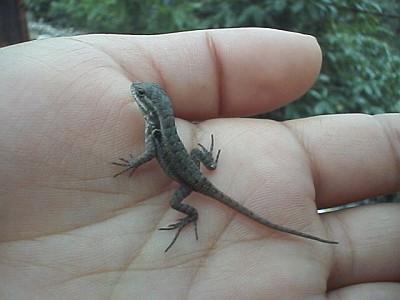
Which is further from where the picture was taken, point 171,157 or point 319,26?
point 319,26

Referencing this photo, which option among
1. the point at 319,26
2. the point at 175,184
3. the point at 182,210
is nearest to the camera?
the point at 182,210

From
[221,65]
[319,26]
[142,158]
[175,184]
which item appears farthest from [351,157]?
[319,26]

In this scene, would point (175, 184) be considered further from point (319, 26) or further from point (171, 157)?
point (319, 26)

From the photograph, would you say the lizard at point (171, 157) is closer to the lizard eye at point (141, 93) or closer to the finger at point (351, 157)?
the lizard eye at point (141, 93)

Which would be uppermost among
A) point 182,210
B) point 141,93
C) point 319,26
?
point 141,93

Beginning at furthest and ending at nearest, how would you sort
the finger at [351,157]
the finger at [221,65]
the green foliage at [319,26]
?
the green foliage at [319,26]
the finger at [351,157]
the finger at [221,65]

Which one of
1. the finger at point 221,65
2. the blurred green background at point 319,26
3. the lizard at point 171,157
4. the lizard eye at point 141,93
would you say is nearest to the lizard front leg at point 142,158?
the lizard at point 171,157

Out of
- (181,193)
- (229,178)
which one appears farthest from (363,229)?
(181,193)
